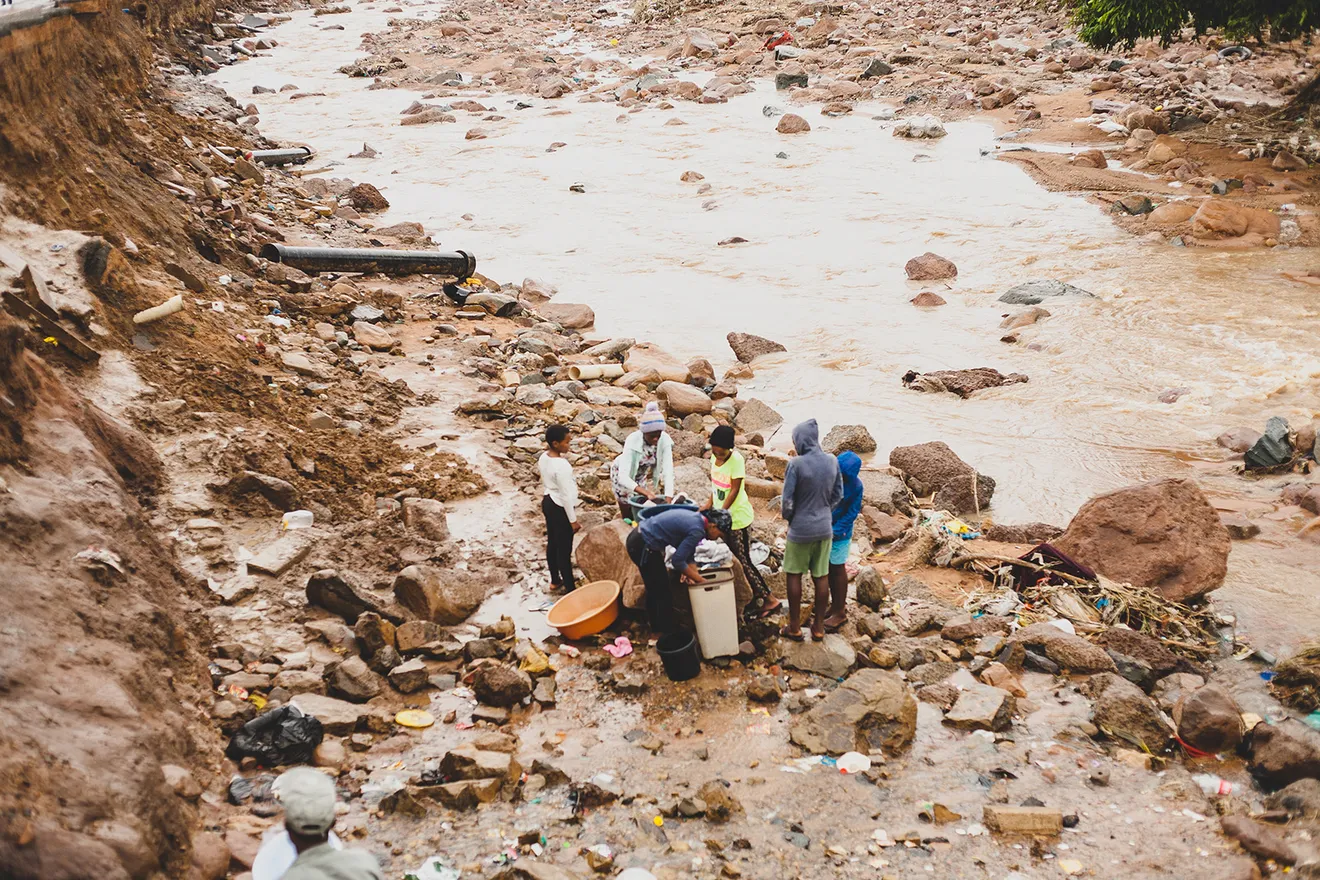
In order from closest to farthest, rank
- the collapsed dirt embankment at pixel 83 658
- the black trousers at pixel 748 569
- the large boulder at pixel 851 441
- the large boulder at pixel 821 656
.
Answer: the collapsed dirt embankment at pixel 83 658, the large boulder at pixel 821 656, the black trousers at pixel 748 569, the large boulder at pixel 851 441

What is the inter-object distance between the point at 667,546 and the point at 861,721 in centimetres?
128

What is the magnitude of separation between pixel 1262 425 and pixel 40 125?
1077 centimetres

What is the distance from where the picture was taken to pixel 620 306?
40.8ft

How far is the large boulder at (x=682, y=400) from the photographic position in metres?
9.02

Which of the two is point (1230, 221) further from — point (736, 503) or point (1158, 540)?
point (736, 503)

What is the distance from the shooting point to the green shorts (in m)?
5.23

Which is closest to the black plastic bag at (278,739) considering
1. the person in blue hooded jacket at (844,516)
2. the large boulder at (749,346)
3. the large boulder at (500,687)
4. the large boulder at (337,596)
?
the large boulder at (500,687)

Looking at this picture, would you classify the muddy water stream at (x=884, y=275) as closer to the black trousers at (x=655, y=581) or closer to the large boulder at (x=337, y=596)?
the black trousers at (x=655, y=581)

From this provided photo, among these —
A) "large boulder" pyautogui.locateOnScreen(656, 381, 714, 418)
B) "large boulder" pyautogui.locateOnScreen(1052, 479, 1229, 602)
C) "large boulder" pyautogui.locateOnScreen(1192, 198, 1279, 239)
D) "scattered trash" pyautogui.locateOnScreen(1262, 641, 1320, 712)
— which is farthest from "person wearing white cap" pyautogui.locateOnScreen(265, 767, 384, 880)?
"large boulder" pyautogui.locateOnScreen(1192, 198, 1279, 239)

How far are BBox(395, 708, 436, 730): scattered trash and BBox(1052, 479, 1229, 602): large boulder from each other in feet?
13.9

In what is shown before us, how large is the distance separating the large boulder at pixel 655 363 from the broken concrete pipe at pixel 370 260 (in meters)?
2.86

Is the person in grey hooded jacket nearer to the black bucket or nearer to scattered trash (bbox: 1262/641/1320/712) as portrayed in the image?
the black bucket

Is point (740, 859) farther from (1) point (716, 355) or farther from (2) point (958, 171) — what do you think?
(2) point (958, 171)

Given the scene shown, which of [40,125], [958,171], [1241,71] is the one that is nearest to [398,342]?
[40,125]
